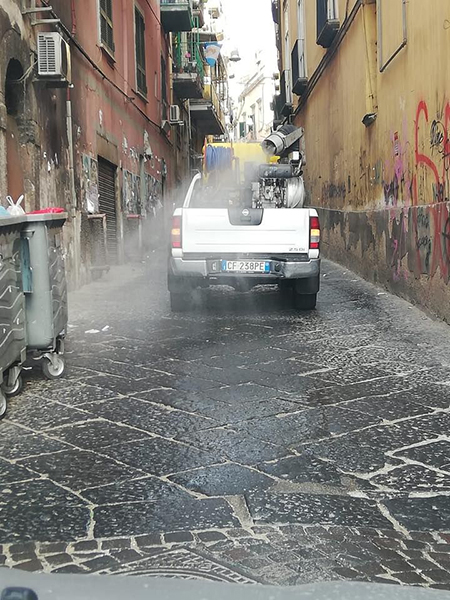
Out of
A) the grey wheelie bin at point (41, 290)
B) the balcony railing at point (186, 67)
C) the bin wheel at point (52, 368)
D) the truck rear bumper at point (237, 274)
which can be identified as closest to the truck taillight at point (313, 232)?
the truck rear bumper at point (237, 274)

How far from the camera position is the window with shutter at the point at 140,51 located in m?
16.6

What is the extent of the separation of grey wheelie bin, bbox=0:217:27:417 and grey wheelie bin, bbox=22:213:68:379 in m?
0.08

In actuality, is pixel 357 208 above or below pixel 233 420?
above

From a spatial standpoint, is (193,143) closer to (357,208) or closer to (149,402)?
(357,208)

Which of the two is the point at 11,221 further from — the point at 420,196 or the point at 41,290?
the point at 420,196

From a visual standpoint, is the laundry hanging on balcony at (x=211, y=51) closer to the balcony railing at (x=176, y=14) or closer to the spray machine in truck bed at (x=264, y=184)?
the balcony railing at (x=176, y=14)

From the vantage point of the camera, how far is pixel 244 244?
7.82 meters

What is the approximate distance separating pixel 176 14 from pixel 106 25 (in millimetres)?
8984

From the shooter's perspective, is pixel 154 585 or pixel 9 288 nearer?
pixel 154 585

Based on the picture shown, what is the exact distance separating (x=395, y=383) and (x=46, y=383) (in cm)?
242

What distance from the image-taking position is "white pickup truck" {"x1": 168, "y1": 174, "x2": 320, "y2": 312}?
7801 mm

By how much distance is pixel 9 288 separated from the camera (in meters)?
4.46

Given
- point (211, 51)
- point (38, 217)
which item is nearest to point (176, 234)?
point (38, 217)

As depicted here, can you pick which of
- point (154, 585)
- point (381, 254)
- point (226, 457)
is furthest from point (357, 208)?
point (154, 585)
